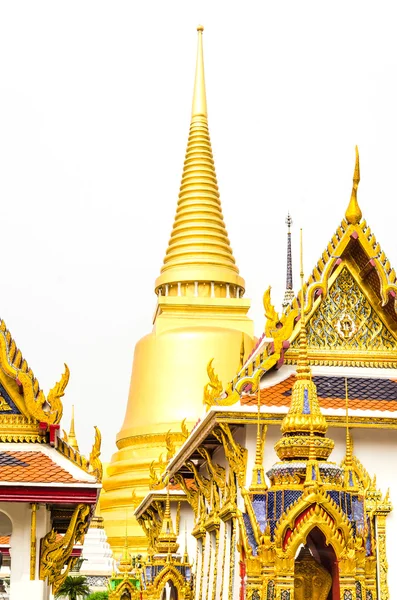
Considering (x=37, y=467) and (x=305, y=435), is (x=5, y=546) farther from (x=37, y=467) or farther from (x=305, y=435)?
(x=305, y=435)

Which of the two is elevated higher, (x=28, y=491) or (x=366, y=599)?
(x=28, y=491)

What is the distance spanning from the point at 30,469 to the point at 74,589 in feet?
57.7

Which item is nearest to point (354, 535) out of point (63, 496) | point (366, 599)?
point (366, 599)

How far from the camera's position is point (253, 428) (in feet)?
45.5

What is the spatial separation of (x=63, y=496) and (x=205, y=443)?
4.17m

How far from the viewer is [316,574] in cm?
962

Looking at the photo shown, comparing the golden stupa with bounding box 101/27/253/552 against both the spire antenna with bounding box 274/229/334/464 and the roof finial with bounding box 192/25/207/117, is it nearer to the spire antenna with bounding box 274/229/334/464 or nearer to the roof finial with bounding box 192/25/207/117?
the roof finial with bounding box 192/25/207/117

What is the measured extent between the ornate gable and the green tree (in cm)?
1514

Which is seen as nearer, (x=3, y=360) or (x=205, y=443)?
(x=3, y=360)

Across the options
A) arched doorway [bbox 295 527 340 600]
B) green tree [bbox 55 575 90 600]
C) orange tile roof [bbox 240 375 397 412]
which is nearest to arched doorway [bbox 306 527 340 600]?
arched doorway [bbox 295 527 340 600]

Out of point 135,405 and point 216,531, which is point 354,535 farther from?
point 135,405

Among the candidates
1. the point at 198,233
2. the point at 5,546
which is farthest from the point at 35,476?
the point at 198,233

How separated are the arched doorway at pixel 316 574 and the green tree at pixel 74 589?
1945 cm

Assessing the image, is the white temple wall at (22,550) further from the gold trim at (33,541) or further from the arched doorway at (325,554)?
the arched doorway at (325,554)
